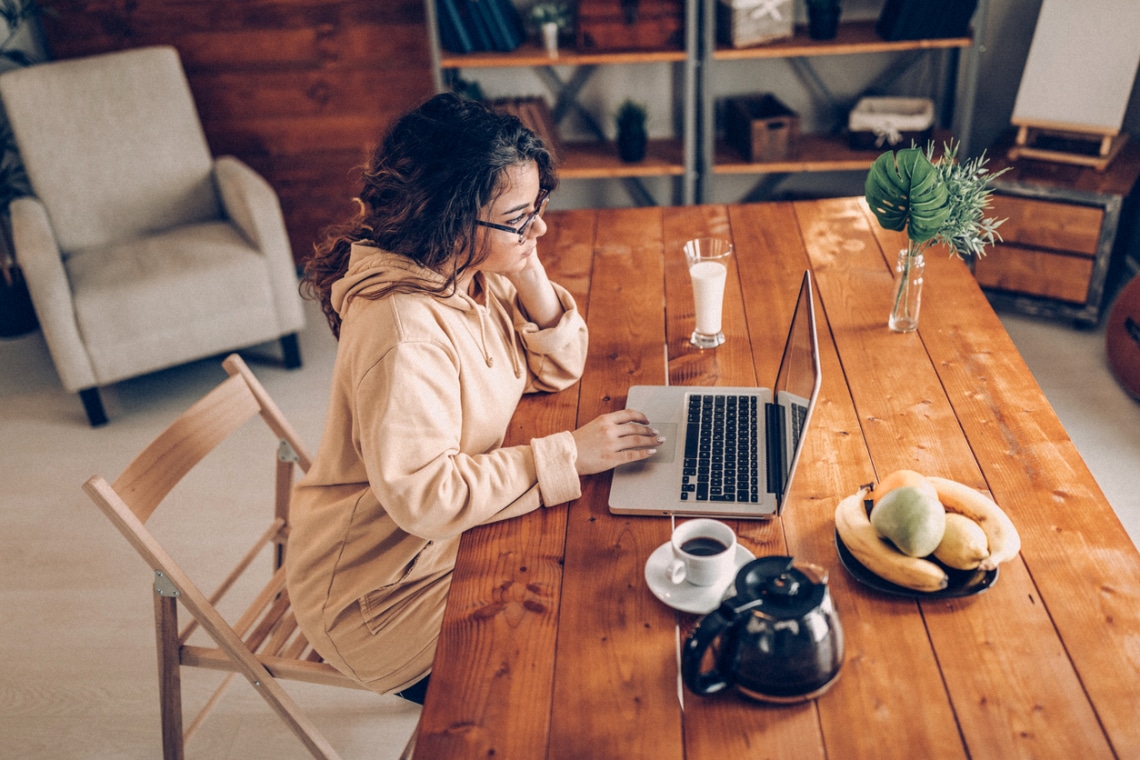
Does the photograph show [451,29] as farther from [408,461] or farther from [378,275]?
[408,461]

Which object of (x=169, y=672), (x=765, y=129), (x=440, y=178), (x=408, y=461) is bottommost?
(x=169, y=672)

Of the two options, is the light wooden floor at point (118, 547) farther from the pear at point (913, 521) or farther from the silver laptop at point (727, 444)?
the pear at point (913, 521)

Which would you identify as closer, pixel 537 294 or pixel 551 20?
pixel 537 294

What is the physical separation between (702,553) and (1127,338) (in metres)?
2.07

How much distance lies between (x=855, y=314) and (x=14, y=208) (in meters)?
2.57

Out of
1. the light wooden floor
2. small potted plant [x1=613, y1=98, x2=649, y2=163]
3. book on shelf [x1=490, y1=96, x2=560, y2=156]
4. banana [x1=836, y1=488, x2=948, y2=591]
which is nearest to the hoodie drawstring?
banana [x1=836, y1=488, x2=948, y2=591]

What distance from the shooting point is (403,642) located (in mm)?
1339

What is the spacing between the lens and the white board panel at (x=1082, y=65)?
267 centimetres

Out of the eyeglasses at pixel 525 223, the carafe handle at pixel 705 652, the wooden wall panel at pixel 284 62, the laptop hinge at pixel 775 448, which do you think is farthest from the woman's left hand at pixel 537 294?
the wooden wall panel at pixel 284 62

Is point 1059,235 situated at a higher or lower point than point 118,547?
higher

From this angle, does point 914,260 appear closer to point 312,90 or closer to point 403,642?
point 403,642

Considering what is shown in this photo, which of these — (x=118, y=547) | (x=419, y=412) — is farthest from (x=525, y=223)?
(x=118, y=547)

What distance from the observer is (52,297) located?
2633 millimetres

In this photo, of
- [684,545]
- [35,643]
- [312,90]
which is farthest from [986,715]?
[312,90]
